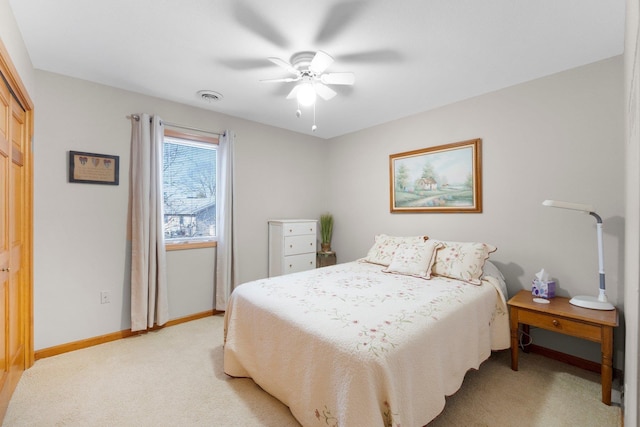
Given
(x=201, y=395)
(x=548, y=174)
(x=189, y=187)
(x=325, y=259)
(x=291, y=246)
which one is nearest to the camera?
(x=201, y=395)

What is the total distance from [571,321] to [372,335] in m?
1.62

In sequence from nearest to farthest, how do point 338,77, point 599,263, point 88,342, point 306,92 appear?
point 599,263, point 338,77, point 306,92, point 88,342

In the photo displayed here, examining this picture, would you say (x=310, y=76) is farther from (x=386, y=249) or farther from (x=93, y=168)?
(x=93, y=168)

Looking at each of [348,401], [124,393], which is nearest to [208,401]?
[124,393]

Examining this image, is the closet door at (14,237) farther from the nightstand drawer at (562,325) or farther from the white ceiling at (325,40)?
the nightstand drawer at (562,325)

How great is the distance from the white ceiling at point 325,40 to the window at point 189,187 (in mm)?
646

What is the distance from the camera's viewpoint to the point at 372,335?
143 cm

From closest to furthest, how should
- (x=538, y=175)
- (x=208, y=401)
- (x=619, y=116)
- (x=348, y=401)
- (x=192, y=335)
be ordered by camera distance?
(x=348, y=401) < (x=208, y=401) < (x=619, y=116) < (x=538, y=175) < (x=192, y=335)

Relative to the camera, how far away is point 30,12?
1.73 m

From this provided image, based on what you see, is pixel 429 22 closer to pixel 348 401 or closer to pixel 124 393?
pixel 348 401

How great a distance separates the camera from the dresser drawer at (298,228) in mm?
3732

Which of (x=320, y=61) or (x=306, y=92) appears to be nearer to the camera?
(x=320, y=61)

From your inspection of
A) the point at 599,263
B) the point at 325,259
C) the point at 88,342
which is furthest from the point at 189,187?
the point at 599,263

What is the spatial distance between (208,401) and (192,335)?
1178 millimetres
